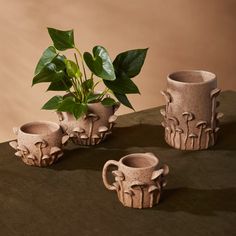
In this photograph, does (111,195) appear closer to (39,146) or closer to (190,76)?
(39,146)

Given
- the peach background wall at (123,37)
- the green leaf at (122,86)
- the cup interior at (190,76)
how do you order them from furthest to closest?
the peach background wall at (123,37), the cup interior at (190,76), the green leaf at (122,86)

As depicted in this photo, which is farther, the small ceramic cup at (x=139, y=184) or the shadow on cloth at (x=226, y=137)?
the shadow on cloth at (x=226, y=137)

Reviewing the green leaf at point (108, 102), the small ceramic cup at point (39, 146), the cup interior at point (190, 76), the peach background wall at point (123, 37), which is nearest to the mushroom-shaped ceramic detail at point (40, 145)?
the small ceramic cup at point (39, 146)

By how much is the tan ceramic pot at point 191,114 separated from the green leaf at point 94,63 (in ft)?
0.66

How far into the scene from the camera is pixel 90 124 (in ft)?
5.03

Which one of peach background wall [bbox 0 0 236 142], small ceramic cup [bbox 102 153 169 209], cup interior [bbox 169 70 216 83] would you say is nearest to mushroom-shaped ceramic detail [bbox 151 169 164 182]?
small ceramic cup [bbox 102 153 169 209]

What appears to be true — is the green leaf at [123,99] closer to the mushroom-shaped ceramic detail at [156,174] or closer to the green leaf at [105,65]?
the green leaf at [105,65]

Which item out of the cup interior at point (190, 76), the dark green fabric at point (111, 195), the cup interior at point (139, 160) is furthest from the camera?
the cup interior at point (190, 76)

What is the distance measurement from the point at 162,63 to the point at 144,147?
56.2 inches

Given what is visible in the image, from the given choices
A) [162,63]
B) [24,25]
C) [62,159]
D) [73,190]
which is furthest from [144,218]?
[162,63]

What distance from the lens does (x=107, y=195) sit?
1.28 meters

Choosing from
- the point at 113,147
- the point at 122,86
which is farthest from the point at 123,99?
the point at 113,147

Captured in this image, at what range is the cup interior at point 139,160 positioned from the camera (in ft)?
4.12

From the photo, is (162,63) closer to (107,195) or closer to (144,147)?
(144,147)
